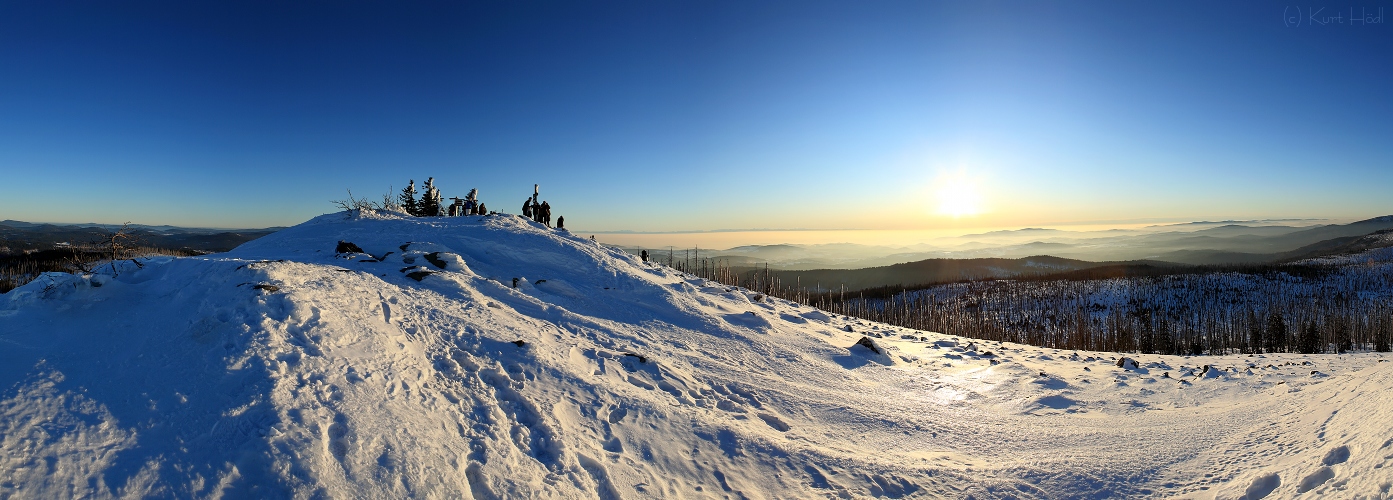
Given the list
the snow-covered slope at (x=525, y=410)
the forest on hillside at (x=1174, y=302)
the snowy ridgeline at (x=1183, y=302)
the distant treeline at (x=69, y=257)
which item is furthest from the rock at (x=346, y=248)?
the snowy ridgeline at (x=1183, y=302)

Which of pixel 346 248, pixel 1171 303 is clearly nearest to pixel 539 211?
pixel 346 248

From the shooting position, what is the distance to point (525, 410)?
5555 millimetres

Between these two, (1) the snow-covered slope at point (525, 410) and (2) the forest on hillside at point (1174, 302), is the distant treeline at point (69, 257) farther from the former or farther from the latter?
(2) the forest on hillside at point (1174, 302)

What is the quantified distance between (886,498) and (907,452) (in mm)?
1238

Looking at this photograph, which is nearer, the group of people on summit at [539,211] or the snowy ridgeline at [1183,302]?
the group of people on summit at [539,211]

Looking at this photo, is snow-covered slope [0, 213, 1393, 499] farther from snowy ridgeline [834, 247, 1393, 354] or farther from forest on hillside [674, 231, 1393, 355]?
snowy ridgeline [834, 247, 1393, 354]

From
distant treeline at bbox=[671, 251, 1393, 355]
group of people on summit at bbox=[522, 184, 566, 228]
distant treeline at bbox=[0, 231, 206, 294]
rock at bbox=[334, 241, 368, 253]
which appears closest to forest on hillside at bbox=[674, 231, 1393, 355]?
distant treeline at bbox=[671, 251, 1393, 355]

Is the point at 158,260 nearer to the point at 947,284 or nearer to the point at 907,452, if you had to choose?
the point at 907,452

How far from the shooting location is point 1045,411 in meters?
7.95

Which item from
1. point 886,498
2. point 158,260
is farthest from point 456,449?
point 158,260

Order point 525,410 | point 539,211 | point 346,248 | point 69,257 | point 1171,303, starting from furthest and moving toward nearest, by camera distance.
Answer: point 1171,303
point 539,211
point 346,248
point 69,257
point 525,410

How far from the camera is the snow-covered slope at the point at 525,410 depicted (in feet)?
12.6

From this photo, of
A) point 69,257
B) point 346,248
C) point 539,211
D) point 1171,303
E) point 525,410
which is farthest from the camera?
point 1171,303

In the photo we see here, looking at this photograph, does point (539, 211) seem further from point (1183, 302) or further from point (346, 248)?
point (1183, 302)
